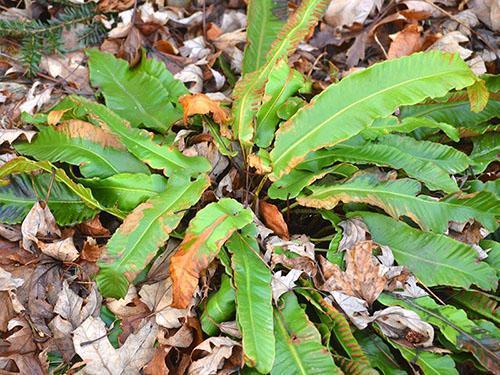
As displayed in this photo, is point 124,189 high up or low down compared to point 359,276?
up

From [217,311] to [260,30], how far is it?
48.3 inches

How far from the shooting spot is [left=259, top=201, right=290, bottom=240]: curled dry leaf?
201 cm

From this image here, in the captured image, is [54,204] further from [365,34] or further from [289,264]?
[365,34]

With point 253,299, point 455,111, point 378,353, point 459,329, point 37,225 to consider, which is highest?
point 455,111

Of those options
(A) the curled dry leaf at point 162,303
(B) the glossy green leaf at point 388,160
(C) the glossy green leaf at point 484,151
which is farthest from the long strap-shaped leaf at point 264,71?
(C) the glossy green leaf at point 484,151

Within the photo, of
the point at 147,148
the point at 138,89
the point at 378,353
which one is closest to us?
the point at 378,353

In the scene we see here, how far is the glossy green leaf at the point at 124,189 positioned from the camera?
6.49ft

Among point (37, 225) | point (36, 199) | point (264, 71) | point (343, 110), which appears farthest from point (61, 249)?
point (343, 110)

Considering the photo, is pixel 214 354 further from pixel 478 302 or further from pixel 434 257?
pixel 478 302

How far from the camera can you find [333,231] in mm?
2137

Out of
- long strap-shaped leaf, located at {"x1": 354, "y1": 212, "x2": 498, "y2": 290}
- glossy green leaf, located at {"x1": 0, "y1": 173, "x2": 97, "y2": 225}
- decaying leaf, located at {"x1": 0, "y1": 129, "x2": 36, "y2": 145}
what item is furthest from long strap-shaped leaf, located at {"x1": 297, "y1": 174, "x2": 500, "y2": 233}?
decaying leaf, located at {"x1": 0, "y1": 129, "x2": 36, "y2": 145}

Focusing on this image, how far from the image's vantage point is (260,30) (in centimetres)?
237

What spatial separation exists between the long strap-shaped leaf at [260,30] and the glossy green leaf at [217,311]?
1.01m

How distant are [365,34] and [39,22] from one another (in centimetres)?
156
